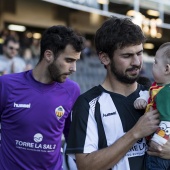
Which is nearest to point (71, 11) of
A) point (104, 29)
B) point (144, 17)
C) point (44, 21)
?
point (44, 21)

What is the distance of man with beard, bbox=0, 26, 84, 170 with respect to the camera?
3533 mm

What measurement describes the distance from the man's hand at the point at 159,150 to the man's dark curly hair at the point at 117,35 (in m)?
0.61

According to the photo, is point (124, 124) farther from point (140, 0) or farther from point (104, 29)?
point (140, 0)

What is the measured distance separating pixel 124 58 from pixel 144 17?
1606 cm

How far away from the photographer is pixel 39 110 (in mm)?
3561

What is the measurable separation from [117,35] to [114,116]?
503 millimetres

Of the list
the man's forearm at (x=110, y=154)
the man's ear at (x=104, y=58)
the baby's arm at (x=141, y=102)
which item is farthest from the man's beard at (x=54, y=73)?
the man's forearm at (x=110, y=154)

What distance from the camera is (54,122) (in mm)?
3590

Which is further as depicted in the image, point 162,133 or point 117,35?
point 117,35

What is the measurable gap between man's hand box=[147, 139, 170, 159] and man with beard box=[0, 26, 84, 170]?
4.37 ft

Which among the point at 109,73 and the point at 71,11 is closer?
the point at 109,73

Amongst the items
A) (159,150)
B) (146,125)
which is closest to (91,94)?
(146,125)

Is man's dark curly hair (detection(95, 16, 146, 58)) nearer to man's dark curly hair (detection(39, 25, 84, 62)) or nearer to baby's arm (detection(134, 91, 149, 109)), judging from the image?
baby's arm (detection(134, 91, 149, 109))

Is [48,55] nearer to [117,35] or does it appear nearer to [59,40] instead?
[59,40]
